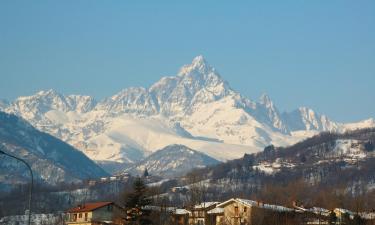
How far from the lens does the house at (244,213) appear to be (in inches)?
4796

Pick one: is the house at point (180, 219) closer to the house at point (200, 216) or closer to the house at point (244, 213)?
the house at point (200, 216)

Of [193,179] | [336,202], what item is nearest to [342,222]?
[193,179]

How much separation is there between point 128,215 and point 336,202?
86144 millimetres

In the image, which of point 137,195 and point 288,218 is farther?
point 288,218

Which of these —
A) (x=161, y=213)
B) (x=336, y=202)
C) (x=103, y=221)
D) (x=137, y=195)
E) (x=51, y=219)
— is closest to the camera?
(x=137, y=195)

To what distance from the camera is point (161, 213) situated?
4368 inches

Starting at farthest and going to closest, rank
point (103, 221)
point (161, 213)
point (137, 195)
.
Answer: point (103, 221) < point (161, 213) < point (137, 195)

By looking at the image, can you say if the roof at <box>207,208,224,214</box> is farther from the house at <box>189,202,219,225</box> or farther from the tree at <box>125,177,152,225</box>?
the tree at <box>125,177,152,225</box>

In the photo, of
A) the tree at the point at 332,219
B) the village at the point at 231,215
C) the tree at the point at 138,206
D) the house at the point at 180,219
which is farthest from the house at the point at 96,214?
the tree at the point at 138,206

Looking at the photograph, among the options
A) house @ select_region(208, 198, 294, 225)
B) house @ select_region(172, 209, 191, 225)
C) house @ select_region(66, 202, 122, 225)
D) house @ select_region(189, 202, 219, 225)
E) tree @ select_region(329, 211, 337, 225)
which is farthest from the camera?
house @ select_region(66, 202, 122, 225)

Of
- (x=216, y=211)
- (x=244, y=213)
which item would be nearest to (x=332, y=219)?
(x=244, y=213)

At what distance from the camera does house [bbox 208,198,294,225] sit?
121812 mm

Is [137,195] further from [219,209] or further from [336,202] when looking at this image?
[336,202]

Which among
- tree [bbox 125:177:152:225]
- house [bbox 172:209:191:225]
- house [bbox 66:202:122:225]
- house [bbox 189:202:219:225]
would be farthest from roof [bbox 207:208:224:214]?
tree [bbox 125:177:152:225]
